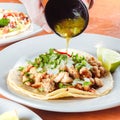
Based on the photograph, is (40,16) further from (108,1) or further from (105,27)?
(108,1)

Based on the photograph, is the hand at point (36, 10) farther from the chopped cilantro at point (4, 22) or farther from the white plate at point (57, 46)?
the chopped cilantro at point (4, 22)

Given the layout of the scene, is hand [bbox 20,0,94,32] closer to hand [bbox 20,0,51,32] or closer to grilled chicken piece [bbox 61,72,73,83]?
hand [bbox 20,0,51,32]

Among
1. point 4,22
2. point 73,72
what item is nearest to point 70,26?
point 73,72

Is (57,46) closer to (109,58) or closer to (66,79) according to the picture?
(109,58)

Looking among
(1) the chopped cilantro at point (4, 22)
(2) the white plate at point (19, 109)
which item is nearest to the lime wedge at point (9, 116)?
(2) the white plate at point (19, 109)

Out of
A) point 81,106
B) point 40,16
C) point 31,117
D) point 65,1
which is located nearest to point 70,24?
point 65,1

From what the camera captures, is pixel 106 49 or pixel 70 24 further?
pixel 106 49

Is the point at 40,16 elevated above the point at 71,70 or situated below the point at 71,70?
above
